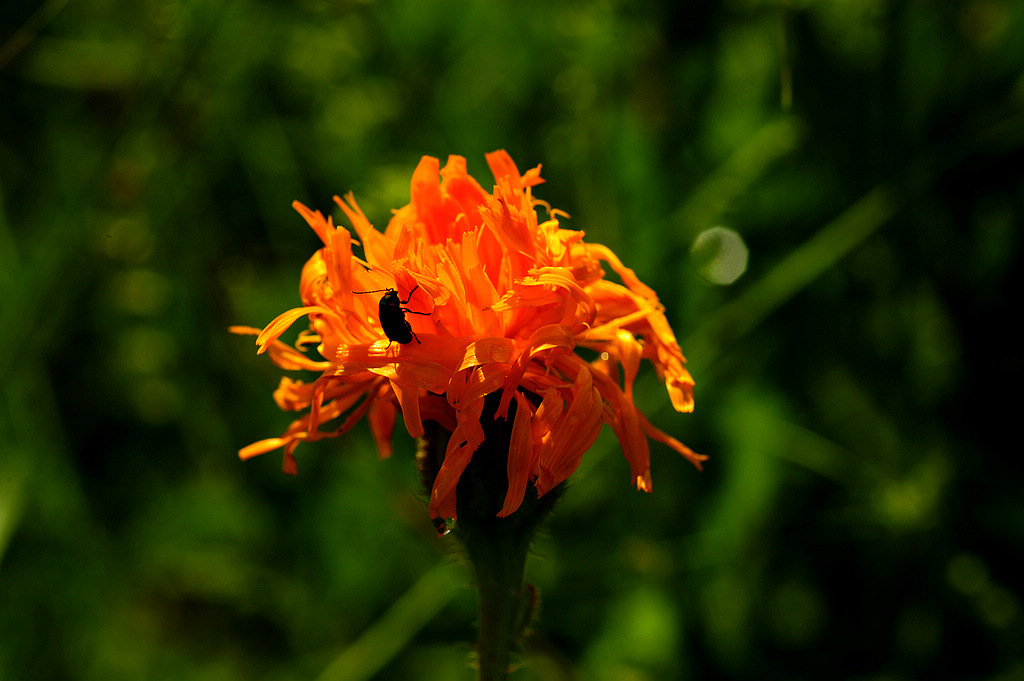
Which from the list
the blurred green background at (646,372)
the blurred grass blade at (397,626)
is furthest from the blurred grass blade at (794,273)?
the blurred grass blade at (397,626)

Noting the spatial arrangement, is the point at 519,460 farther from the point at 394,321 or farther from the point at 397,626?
the point at 397,626

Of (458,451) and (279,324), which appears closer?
(458,451)

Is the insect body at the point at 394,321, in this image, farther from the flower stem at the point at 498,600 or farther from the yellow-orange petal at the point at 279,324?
the flower stem at the point at 498,600

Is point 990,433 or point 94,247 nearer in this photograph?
point 990,433

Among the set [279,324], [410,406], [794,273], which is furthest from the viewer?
[794,273]

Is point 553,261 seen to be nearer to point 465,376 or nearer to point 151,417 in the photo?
point 465,376

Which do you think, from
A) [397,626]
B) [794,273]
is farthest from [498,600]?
[794,273]

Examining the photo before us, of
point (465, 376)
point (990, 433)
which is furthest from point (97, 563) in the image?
point (990, 433)
